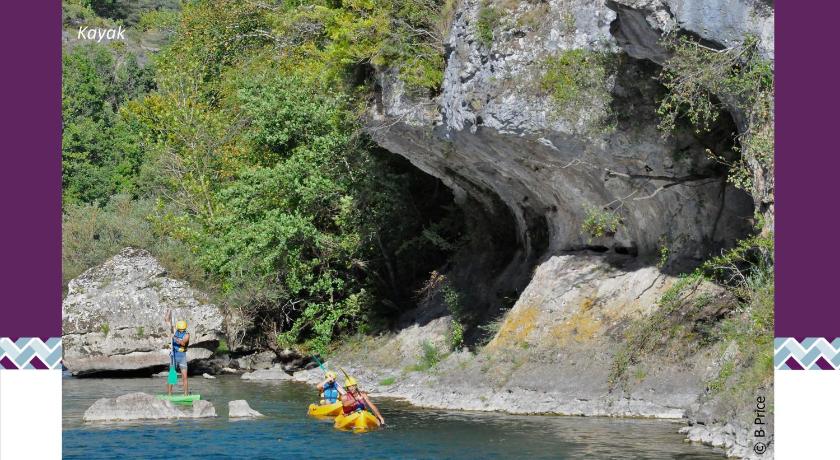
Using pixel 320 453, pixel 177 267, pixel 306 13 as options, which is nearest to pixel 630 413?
pixel 320 453

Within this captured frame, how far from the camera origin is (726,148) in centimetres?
2062

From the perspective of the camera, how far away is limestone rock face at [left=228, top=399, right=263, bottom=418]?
20.9 meters

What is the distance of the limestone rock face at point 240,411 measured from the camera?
20906 mm

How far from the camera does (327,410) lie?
2125 cm

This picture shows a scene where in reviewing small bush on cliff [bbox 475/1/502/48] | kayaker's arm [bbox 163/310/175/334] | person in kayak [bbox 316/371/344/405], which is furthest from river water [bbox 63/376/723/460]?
kayaker's arm [bbox 163/310/175/334]

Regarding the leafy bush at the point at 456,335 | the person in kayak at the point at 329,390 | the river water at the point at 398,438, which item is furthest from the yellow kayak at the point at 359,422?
the leafy bush at the point at 456,335

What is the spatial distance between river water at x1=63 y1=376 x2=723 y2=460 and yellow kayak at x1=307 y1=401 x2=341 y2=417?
0.24m

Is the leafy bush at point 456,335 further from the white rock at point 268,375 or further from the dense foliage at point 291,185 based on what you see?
the white rock at point 268,375

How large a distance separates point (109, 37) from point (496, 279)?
5323 cm

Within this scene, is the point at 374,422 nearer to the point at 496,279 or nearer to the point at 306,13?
the point at 496,279

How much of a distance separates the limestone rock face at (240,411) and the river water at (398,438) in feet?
0.88

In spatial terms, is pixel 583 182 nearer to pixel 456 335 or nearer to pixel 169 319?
pixel 456 335

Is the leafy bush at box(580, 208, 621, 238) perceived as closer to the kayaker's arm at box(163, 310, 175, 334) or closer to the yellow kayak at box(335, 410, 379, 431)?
the yellow kayak at box(335, 410, 379, 431)

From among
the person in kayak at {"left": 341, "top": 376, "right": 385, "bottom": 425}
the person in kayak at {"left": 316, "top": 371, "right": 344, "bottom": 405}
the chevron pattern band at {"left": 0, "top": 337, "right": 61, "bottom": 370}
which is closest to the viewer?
the chevron pattern band at {"left": 0, "top": 337, "right": 61, "bottom": 370}
